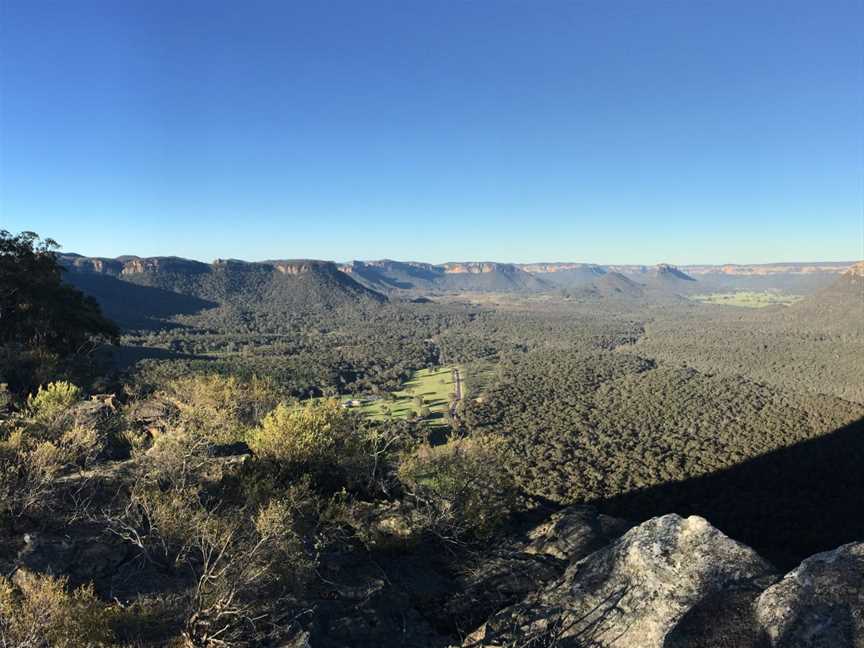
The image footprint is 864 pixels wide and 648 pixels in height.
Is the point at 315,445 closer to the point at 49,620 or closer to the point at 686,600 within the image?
the point at 49,620

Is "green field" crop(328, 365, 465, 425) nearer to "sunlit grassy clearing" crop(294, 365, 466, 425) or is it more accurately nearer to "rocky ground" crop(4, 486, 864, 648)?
"sunlit grassy clearing" crop(294, 365, 466, 425)

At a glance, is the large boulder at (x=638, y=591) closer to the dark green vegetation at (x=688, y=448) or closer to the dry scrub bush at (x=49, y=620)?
the dry scrub bush at (x=49, y=620)

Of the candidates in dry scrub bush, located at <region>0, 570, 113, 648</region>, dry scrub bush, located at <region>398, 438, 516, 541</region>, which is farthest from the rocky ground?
dry scrub bush, located at <region>0, 570, 113, 648</region>

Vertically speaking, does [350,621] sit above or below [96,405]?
below

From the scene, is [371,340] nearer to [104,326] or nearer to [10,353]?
[104,326]

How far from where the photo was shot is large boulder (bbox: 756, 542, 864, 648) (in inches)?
280

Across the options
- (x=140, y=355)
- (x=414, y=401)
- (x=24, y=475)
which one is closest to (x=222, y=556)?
(x=24, y=475)

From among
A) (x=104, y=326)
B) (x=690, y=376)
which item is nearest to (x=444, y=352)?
(x=690, y=376)

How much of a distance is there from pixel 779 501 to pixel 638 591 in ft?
143

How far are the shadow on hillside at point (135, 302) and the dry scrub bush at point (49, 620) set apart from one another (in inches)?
6029

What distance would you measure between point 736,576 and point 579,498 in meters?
35.1

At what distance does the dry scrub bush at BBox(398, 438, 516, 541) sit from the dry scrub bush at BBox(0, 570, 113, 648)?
10412 millimetres

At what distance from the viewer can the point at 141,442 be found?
61.2ft

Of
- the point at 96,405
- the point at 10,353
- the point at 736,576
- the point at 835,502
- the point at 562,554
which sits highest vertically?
the point at 10,353
